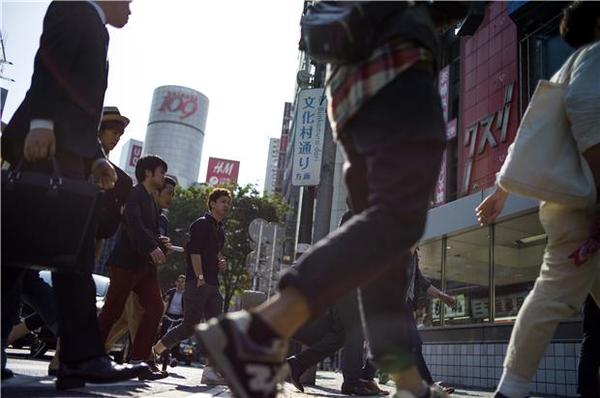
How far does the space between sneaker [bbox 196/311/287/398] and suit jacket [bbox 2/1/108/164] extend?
142cm

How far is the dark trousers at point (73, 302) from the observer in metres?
2.37

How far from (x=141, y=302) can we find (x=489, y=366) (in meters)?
6.82

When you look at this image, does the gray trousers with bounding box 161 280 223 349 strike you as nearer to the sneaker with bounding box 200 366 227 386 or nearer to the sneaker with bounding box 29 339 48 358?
the sneaker with bounding box 200 366 227 386

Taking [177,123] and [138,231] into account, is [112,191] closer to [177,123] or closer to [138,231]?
[138,231]

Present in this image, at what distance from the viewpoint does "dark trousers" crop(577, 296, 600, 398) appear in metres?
2.59

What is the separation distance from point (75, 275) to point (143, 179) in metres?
2.45

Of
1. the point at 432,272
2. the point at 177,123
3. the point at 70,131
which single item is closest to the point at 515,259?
the point at 432,272

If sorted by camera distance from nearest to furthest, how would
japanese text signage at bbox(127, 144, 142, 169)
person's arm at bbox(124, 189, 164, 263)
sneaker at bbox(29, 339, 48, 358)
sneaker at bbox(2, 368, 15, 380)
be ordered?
sneaker at bbox(2, 368, 15, 380), person's arm at bbox(124, 189, 164, 263), sneaker at bbox(29, 339, 48, 358), japanese text signage at bbox(127, 144, 142, 169)

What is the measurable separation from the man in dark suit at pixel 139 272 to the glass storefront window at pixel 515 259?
696 cm

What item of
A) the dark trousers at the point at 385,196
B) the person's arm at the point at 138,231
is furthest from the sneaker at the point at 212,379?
the dark trousers at the point at 385,196

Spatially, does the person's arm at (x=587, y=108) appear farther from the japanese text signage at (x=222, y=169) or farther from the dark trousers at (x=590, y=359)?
the japanese text signage at (x=222, y=169)

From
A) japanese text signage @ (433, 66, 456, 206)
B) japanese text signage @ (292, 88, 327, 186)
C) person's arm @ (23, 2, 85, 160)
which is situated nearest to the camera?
person's arm @ (23, 2, 85, 160)

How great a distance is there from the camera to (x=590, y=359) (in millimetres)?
2670

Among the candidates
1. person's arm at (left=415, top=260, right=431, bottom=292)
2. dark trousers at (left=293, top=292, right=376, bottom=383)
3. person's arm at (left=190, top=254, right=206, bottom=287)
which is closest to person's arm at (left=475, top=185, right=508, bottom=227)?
dark trousers at (left=293, top=292, right=376, bottom=383)
